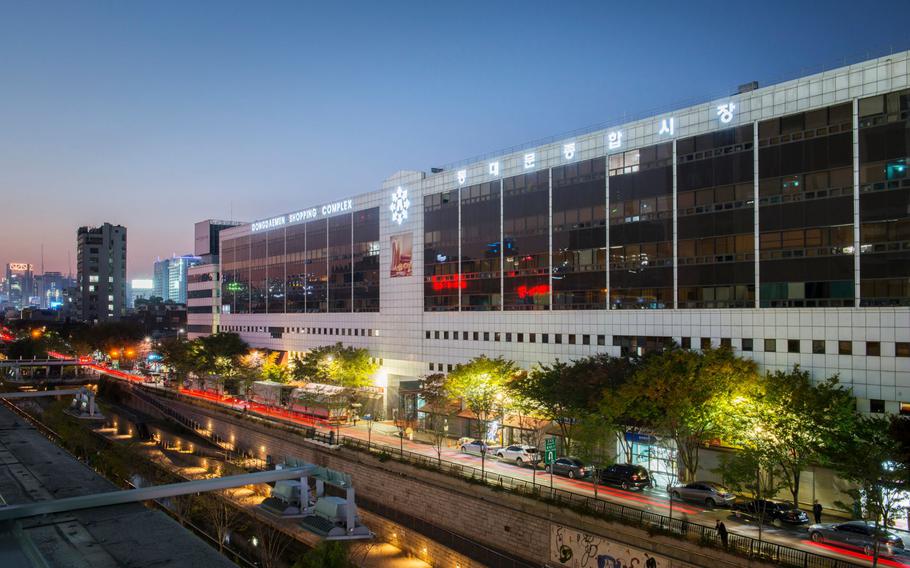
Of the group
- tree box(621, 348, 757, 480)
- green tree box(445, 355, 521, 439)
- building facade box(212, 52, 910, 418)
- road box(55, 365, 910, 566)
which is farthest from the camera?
green tree box(445, 355, 521, 439)

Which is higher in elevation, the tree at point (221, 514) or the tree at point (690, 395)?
the tree at point (690, 395)

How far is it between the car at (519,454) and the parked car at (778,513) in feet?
53.3

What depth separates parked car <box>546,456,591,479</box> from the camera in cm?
4516

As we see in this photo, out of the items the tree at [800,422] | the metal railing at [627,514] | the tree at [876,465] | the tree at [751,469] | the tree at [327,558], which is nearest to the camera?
the metal railing at [627,514]

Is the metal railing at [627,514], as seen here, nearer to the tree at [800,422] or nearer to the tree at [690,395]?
the tree at [800,422]

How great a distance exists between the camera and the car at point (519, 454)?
4986 cm

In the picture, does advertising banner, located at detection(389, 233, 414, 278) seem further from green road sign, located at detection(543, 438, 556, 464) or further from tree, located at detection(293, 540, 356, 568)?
tree, located at detection(293, 540, 356, 568)

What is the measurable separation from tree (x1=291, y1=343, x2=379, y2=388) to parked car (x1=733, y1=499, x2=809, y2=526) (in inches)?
1886

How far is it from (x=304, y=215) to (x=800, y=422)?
7335 centimetres

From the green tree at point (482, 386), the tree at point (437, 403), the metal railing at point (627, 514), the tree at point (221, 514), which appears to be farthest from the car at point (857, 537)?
the tree at point (221, 514)

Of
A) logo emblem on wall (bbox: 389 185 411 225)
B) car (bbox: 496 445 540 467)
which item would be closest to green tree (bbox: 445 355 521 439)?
car (bbox: 496 445 540 467)

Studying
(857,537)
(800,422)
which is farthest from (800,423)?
(857,537)

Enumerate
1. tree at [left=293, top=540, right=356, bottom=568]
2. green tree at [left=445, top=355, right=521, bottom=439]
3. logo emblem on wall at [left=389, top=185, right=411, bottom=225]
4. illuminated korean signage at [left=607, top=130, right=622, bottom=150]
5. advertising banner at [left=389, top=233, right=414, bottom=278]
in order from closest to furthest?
tree at [left=293, top=540, right=356, bottom=568] → illuminated korean signage at [left=607, top=130, right=622, bottom=150] → green tree at [left=445, top=355, right=521, bottom=439] → advertising banner at [left=389, top=233, right=414, bottom=278] → logo emblem on wall at [left=389, top=185, right=411, bottom=225]

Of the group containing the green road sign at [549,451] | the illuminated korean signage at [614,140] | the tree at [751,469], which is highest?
the illuminated korean signage at [614,140]
